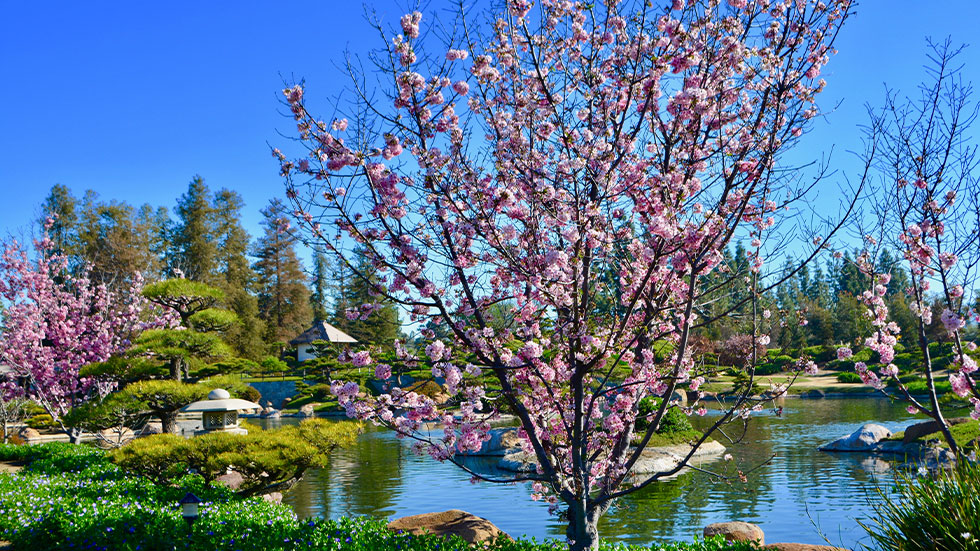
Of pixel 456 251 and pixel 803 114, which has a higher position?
pixel 803 114

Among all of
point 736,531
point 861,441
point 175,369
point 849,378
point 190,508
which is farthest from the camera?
point 849,378

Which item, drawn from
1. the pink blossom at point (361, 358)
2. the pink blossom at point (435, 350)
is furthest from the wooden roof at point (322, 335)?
the pink blossom at point (435, 350)

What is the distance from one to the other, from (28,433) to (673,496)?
76.9ft

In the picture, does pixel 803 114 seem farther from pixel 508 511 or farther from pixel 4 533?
pixel 4 533

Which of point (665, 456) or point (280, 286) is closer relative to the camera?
point (665, 456)

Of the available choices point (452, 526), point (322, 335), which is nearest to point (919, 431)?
point (452, 526)

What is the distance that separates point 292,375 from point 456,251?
42.8 metres

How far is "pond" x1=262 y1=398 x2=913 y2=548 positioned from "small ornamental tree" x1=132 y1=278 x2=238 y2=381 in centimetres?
430

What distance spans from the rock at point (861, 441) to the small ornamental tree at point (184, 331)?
15785 millimetres

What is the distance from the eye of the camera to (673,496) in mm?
13086

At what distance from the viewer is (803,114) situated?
230 inches

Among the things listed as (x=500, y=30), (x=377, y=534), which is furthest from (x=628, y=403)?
(x=500, y=30)

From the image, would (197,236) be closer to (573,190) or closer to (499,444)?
(499,444)

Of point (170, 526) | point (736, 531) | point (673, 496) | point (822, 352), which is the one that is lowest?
point (673, 496)
